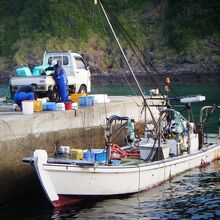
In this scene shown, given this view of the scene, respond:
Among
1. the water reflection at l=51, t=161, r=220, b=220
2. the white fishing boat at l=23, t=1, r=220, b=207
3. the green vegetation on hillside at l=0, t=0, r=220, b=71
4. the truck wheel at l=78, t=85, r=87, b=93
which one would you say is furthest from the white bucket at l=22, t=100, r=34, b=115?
the green vegetation on hillside at l=0, t=0, r=220, b=71

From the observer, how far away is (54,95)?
22000mm

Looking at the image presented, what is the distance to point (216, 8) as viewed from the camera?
327 ft

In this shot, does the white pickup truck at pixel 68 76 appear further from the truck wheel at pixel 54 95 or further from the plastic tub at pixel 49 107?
the plastic tub at pixel 49 107

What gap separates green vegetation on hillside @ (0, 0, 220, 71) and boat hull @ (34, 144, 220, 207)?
2949 inches

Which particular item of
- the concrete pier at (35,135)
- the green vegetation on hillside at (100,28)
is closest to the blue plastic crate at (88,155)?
the concrete pier at (35,135)

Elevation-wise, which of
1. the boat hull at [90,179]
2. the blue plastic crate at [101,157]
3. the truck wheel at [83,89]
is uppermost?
the truck wheel at [83,89]

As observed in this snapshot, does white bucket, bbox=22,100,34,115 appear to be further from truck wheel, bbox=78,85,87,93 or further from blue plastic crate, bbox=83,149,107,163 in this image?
truck wheel, bbox=78,85,87,93

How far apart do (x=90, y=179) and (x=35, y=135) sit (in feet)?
8.46

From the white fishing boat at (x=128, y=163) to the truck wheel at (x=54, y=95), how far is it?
13.0ft

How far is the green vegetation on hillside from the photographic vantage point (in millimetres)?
93625

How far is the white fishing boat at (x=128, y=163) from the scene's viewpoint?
14125 millimetres

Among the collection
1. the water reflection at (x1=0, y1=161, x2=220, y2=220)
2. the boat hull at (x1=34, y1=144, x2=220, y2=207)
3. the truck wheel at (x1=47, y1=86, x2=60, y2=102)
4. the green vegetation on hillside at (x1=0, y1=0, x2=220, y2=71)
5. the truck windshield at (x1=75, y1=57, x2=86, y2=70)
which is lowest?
the water reflection at (x1=0, y1=161, x2=220, y2=220)

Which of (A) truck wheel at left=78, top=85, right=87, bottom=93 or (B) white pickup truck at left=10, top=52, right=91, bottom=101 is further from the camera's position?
(A) truck wheel at left=78, top=85, right=87, bottom=93

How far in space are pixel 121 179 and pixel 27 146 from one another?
2.83 meters
